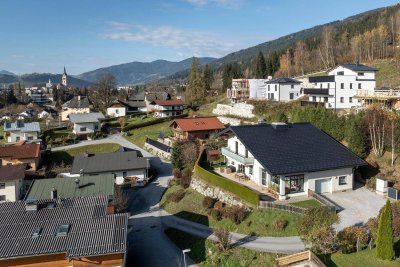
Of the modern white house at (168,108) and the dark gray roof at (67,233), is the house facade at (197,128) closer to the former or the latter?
the modern white house at (168,108)

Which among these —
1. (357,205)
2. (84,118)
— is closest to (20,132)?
(84,118)

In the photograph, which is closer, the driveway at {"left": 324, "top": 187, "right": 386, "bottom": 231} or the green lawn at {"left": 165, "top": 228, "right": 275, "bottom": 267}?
the green lawn at {"left": 165, "top": 228, "right": 275, "bottom": 267}

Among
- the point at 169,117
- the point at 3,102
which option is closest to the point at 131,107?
the point at 169,117

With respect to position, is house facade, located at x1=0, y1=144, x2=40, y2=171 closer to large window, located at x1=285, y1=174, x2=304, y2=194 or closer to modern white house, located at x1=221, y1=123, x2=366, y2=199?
modern white house, located at x1=221, y1=123, x2=366, y2=199

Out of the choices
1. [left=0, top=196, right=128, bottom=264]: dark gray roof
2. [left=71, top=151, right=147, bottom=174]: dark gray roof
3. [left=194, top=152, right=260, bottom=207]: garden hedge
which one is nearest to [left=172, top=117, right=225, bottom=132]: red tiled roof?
[left=71, top=151, right=147, bottom=174]: dark gray roof

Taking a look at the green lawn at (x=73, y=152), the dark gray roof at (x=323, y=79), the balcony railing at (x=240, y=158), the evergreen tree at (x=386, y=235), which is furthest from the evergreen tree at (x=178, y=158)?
the evergreen tree at (x=386, y=235)

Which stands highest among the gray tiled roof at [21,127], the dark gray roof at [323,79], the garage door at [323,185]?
the dark gray roof at [323,79]

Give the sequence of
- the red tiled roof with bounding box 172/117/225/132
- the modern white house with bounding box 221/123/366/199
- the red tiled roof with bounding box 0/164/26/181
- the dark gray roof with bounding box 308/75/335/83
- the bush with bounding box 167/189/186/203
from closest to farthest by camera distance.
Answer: the modern white house with bounding box 221/123/366/199
the bush with bounding box 167/189/186/203
the red tiled roof with bounding box 0/164/26/181
the dark gray roof with bounding box 308/75/335/83
the red tiled roof with bounding box 172/117/225/132
